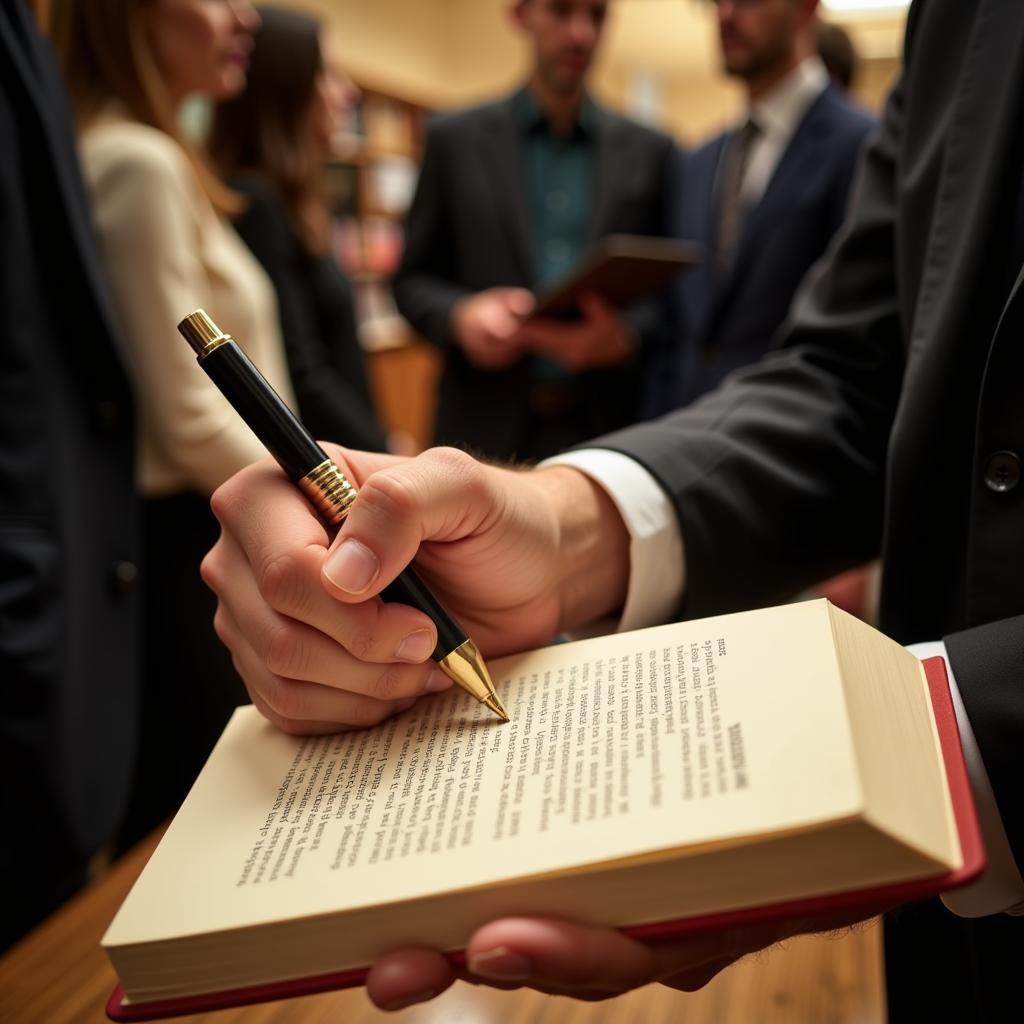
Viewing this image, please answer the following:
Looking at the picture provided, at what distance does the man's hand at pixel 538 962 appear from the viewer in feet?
1.23

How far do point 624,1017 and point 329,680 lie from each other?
29cm

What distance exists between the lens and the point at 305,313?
1.84 m

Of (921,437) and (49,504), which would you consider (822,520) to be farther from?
(49,504)

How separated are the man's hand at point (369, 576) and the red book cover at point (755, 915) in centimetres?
16

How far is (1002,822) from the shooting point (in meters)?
0.49

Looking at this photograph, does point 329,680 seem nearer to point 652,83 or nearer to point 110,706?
point 110,706

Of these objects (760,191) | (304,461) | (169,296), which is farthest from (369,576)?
(760,191)

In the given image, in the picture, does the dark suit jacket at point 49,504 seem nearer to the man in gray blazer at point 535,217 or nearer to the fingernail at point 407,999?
the fingernail at point 407,999

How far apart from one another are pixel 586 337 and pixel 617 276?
0.86 feet

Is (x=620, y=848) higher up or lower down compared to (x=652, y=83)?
higher up

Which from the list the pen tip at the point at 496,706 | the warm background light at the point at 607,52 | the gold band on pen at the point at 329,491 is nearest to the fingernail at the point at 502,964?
the pen tip at the point at 496,706

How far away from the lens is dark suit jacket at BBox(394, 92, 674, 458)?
2271mm

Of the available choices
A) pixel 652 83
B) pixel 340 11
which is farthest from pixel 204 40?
pixel 652 83

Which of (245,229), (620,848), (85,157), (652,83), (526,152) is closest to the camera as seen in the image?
(620,848)
